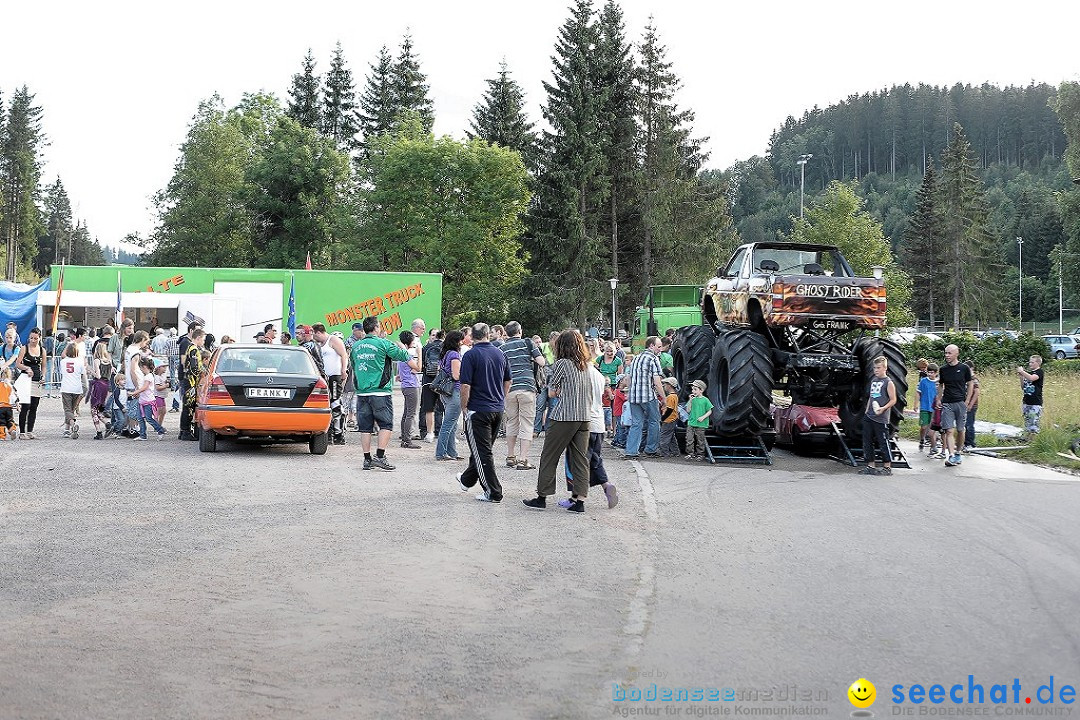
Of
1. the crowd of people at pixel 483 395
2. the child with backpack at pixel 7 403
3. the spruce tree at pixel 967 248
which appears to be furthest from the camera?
the spruce tree at pixel 967 248

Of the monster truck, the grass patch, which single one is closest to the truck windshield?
the monster truck

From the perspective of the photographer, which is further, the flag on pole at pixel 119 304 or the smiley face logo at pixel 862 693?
the flag on pole at pixel 119 304

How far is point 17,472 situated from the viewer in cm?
1284

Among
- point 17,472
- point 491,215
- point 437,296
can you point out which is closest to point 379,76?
point 491,215

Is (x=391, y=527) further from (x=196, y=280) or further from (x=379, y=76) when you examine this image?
(x=379, y=76)

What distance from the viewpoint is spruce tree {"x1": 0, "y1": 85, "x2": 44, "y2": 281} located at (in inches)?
3583

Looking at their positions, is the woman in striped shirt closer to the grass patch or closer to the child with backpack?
the grass patch

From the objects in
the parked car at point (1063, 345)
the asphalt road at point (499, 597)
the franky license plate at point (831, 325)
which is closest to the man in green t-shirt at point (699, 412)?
the franky license plate at point (831, 325)

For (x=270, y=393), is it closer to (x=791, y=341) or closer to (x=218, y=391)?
(x=218, y=391)

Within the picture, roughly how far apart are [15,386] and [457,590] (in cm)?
1225

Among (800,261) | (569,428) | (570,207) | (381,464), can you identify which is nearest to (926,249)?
(570,207)

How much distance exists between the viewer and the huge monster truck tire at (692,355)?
17.7 m

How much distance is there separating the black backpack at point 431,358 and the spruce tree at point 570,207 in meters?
38.0

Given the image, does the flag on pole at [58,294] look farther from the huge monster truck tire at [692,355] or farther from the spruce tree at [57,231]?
the spruce tree at [57,231]
